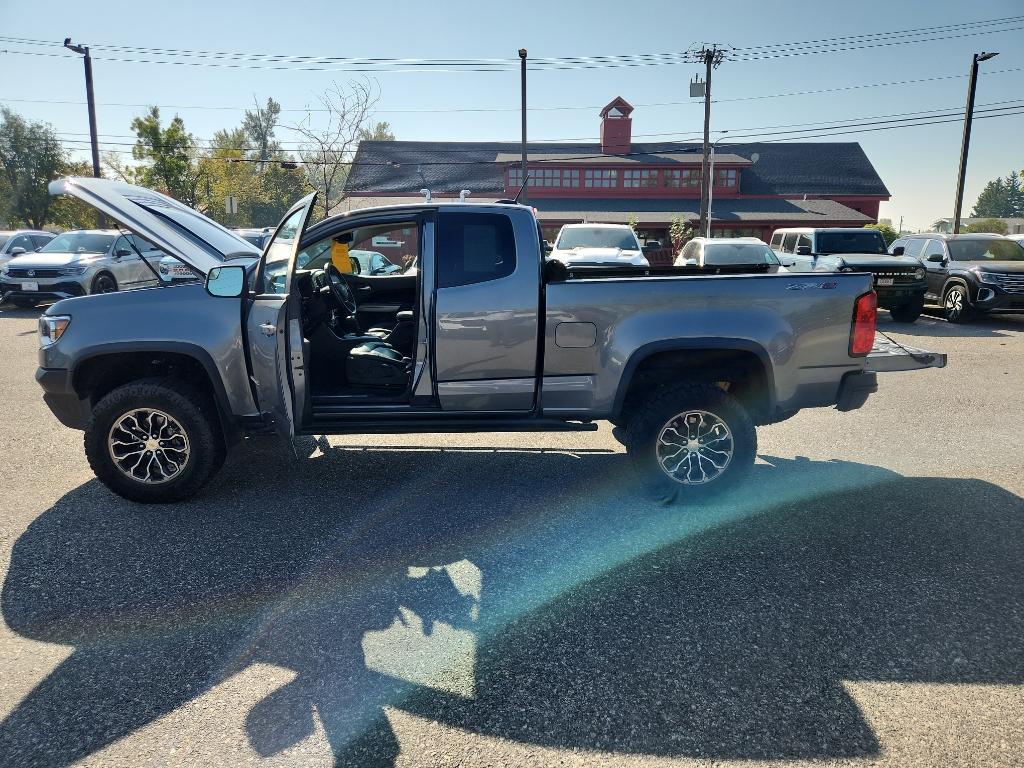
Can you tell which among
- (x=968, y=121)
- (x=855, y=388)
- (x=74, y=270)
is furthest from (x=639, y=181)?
(x=855, y=388)

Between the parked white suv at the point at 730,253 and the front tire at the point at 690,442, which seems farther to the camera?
the parked white suv at the point at 730,253

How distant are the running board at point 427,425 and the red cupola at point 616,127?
41.8 metres

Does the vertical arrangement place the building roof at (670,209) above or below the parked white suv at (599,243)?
above

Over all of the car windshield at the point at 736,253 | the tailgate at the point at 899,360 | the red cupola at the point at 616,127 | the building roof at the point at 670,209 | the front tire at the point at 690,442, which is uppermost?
the red cupola at the point at 616,127

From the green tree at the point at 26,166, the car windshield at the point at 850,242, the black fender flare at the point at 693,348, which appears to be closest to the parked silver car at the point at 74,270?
the black fender flare at the point at 693,348

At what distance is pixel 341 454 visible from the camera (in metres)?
5.94

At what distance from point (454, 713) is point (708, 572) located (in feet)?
5.63

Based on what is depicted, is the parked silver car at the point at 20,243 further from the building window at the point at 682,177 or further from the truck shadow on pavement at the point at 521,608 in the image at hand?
the building window at the point at 682,177

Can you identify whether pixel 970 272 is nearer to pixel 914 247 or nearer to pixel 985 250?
pixel 985 250

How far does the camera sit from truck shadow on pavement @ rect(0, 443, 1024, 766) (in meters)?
2.66

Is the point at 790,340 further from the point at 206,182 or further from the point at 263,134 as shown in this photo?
the point at 263,134

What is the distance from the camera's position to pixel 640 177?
4188cm

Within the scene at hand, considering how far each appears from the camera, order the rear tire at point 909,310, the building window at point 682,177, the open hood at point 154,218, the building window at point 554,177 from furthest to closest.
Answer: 1. the building window at point 682,177
2. the building window at point 554,177
3. the rear tire at point 909,310
4. the open hood at point 154,218

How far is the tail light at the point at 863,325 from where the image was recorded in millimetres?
4586
